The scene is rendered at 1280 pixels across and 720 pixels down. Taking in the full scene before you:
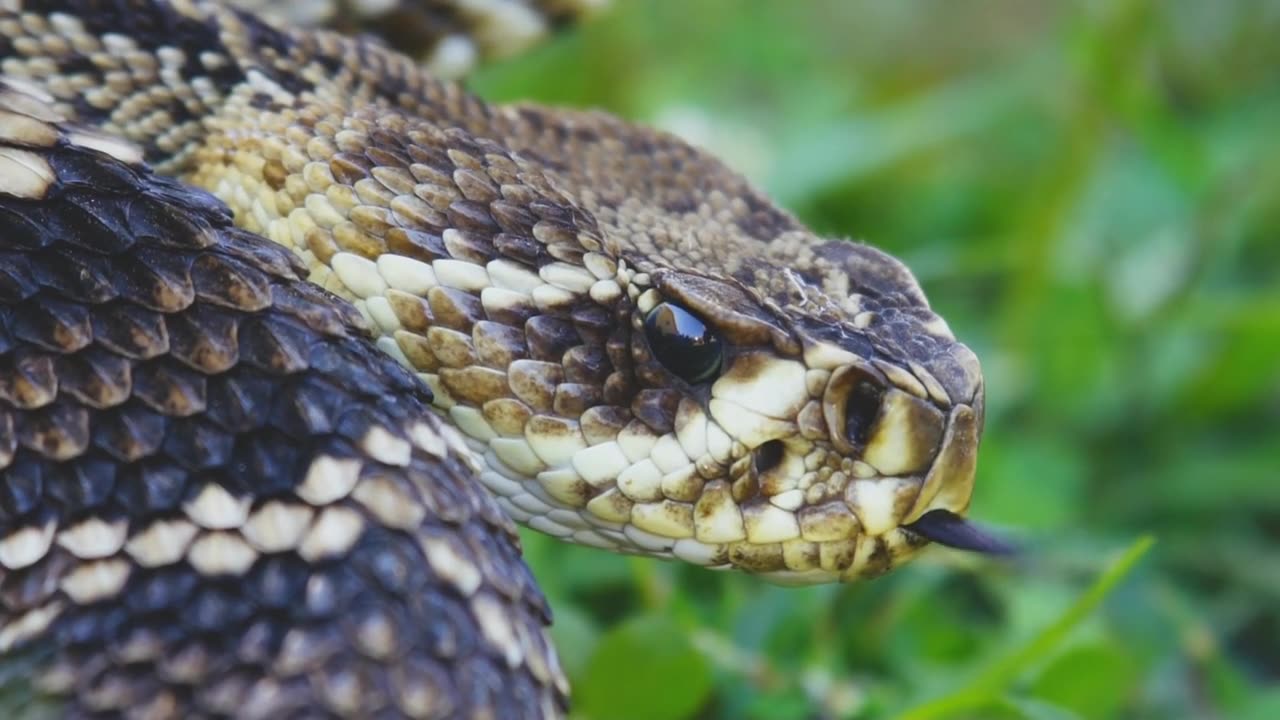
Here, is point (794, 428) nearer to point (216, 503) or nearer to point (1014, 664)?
point (216, 503)

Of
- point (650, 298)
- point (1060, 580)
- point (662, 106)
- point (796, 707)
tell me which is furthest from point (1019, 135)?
point (650, 298)

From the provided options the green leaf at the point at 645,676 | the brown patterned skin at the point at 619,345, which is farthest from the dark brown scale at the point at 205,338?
the green leaf at the point at 645,676

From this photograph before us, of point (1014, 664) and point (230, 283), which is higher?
point (1014, 664)

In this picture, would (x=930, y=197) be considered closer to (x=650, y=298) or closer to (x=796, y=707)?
(x=796, y=707)

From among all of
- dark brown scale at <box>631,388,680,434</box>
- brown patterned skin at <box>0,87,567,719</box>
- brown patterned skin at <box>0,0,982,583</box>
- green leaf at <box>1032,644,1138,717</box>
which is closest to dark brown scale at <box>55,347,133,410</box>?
brown patterned skin at <box>0,87,567,719</box>

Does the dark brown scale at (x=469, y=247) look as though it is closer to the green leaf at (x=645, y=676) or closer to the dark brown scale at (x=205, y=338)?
the dark brown scale at (x=205, y=338)

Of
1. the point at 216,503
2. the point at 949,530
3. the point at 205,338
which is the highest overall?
the point at 949,530

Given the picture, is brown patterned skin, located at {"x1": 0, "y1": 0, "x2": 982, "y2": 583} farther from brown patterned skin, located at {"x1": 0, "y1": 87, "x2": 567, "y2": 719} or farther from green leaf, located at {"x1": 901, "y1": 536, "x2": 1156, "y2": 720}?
green leaf, located at {"x1": 901, "y1": 536, "x2": 1156, "y2": 720}

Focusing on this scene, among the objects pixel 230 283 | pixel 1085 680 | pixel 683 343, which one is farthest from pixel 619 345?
pixel 1085 680
